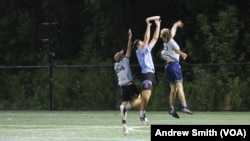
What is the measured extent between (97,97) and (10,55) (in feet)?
29.8

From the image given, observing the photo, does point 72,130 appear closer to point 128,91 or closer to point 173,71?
point 128,91

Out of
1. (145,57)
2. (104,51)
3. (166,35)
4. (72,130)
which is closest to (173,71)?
(166,35)

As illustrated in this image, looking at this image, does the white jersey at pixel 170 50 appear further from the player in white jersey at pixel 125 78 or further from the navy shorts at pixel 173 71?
the player in white jersey at pixel 125 78

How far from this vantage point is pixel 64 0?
3781 cm

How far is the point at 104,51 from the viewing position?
120 feet

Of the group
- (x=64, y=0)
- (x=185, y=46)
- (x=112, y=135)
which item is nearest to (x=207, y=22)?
(x=185, y=46)

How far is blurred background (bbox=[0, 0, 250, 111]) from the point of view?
29.7 m

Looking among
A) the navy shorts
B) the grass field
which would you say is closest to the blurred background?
the grass field

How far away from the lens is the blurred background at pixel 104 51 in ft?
97.5

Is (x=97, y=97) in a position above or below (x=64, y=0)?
below

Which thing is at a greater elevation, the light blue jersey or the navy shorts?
the light blue jersey

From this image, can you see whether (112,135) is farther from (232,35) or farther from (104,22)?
(104,22)

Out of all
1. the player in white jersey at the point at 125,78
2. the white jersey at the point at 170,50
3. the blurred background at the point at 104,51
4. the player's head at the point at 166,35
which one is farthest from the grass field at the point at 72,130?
the blurred background at the point at 104,51

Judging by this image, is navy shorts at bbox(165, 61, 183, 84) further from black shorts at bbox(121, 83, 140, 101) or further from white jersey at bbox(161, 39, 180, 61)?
black shorts at bbox(121, 83, 140, 101)
